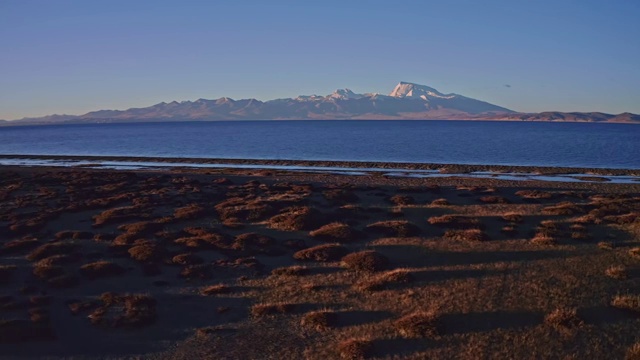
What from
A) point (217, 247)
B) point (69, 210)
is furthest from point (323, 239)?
point (69, 210)

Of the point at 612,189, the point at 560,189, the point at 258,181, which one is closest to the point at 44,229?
the point at 258,181

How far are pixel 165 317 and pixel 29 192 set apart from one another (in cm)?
4305

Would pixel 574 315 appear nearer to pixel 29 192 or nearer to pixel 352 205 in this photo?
pixel 352 205

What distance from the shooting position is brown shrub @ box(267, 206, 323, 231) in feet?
115

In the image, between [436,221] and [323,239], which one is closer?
[323,239]

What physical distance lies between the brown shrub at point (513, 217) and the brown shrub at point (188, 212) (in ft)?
70.2

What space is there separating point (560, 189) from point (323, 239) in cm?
3347

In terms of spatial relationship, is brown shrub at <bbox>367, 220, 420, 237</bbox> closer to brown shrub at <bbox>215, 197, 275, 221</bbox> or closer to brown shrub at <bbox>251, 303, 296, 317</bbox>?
brown shrub at <bbox>215, 197, 275, 221</bbox>

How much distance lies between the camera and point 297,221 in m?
35.5

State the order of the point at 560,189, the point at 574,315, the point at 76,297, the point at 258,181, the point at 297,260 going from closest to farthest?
the point at 574,315 < the point at 76,297 < the point at 297,260 < the point at 560,189 < the point at 258,181

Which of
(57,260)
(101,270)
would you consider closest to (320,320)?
(101,270)

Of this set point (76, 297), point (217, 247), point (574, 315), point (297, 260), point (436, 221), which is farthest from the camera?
point (436, 221)

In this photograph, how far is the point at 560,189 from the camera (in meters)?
55.3

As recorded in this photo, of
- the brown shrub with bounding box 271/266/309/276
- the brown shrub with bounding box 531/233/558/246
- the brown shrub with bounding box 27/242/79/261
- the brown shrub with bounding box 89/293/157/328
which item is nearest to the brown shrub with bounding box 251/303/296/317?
the brown shrub with bounding box 89/293/157/328
